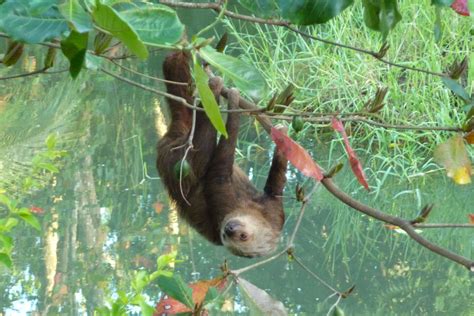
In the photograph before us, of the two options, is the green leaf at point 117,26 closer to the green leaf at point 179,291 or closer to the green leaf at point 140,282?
the green leaf at point 179,291

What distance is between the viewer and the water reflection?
4.71 meters

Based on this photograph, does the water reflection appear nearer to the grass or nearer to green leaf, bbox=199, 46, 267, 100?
the grass

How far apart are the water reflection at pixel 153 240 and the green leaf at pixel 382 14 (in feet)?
10.9

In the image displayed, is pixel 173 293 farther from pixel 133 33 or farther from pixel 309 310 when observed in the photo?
pixel 309 310

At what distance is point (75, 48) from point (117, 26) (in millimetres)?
116

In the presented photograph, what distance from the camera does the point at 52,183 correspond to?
5719mm

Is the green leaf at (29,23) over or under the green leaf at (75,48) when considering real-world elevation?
over

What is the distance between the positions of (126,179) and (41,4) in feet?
16.6

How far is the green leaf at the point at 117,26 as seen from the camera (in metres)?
0.82

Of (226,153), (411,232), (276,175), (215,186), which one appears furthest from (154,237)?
(411,232)

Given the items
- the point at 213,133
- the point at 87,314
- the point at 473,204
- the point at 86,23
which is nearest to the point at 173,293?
the point at 86,23

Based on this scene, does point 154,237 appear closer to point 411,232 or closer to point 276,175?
point 276,175

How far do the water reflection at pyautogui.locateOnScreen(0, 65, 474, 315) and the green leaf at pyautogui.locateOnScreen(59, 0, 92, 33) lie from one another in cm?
374

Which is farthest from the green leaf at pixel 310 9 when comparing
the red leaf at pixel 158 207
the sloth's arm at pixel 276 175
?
the red leaf at pixel 158 207
